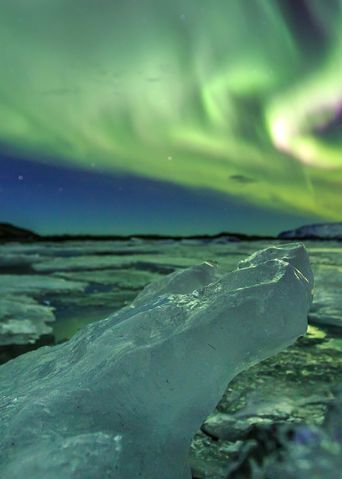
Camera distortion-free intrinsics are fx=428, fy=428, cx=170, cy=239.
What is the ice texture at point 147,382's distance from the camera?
188 cm

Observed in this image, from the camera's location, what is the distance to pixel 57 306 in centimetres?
813

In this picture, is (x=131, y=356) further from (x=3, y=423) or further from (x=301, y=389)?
(x=301, y=389)

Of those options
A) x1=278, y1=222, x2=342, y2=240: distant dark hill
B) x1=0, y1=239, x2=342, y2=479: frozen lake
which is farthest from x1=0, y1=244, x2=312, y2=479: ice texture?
x1=278, y1=222, x2=342, y2=240: distant dark hill

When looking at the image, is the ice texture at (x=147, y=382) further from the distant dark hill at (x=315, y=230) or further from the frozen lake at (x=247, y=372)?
the distant dark hill at (x=315, y=230)

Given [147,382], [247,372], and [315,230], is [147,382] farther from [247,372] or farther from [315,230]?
[315,230]

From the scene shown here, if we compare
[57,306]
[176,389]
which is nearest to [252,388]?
[176,389]

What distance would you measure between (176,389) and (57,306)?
6278mm

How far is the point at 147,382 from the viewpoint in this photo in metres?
2.26

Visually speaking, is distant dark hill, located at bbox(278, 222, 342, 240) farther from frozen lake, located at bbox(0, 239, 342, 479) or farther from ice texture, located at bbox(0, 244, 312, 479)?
ice texture, located at bbox(0, 244, 312, 479)

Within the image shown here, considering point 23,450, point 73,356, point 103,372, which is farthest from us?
point 73,356

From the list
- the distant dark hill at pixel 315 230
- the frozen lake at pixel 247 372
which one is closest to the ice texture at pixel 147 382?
the frozen lake at pixel 247 372

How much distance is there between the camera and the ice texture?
1875 millimetres

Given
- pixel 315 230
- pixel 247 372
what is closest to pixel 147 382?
pixel 247 372

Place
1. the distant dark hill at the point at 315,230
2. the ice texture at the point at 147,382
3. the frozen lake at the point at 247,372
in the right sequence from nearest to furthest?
the ice texture at the point at 147,382
the frozen lake at the point at 247,372
the distant dark hill at the point at 315,230
